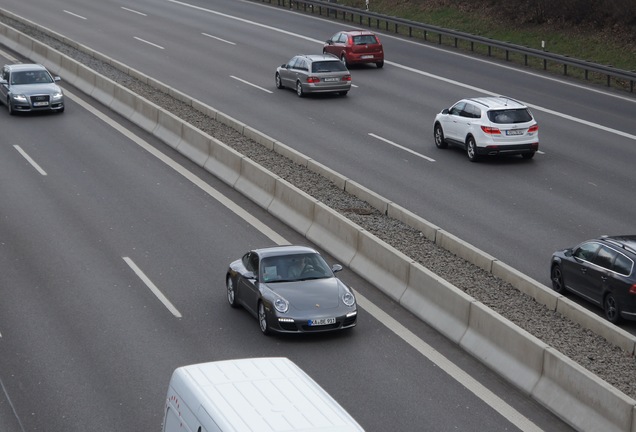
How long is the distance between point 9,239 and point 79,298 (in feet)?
13.4

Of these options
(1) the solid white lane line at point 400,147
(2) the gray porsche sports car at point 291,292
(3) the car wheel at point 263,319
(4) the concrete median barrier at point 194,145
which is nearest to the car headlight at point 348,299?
(2) the gray porsche sports car at point 291,292

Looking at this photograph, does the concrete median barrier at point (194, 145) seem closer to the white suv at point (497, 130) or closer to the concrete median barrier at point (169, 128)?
the concrete median barrier at point (169, 128)

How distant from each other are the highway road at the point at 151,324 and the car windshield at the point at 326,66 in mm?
11763

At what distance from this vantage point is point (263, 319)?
1636cm

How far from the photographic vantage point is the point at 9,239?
69.4 ft

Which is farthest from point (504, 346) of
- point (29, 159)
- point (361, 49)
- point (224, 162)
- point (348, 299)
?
point (361, 49)

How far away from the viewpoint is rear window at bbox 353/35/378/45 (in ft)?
140

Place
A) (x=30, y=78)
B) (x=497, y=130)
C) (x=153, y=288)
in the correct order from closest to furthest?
(x=153, y=288)
(x=497, y=130)
(x=30, y=78)

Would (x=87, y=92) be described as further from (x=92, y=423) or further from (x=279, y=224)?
(x=92, y=423)

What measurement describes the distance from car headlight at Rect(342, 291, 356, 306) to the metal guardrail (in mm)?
24030

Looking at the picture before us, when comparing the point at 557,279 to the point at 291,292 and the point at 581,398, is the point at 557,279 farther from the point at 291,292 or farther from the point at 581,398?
the point at 581,398

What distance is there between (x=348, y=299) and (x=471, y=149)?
13.4 m

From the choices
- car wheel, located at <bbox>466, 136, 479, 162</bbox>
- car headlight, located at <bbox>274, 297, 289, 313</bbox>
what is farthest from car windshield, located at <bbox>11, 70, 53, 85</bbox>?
car headlight, located at <bbox>274, 297, 289, 313</bbox>

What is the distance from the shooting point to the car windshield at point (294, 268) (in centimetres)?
1697
